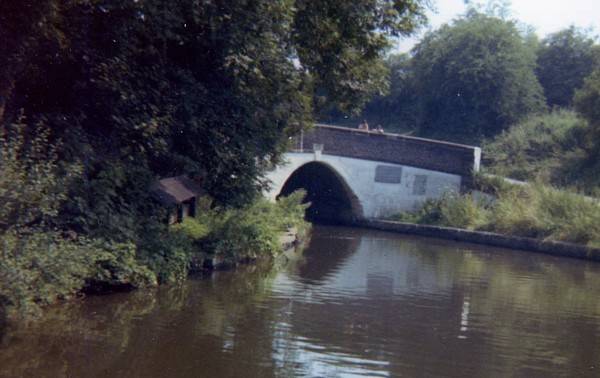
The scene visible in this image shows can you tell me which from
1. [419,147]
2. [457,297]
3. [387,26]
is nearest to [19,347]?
[457,297]

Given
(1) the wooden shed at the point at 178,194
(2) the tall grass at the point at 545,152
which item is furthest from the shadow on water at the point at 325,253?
(2) the tall grass at the point at 545,152

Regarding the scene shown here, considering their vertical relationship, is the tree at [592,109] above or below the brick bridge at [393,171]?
above

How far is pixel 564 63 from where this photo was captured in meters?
42.3

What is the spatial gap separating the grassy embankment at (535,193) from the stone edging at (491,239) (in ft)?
1.29

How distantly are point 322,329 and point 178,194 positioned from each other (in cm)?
474

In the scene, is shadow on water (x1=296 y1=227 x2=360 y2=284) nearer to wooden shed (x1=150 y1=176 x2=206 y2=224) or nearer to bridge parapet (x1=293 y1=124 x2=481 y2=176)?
wooden shed (x1=150 y1=176 x2=206 y2=224)

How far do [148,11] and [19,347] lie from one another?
573 centimetres

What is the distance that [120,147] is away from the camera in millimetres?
12586

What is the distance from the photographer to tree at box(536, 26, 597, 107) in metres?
41.2

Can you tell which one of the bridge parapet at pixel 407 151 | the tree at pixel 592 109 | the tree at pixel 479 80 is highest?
the tree at pixel 479 80

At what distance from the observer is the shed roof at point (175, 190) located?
1313 cm

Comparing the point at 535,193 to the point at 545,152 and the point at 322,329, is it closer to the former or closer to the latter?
the point at 545,152

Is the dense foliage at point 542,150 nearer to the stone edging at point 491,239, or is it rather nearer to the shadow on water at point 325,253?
the stone edging at point 491,239

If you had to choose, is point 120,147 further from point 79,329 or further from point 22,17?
point 79,329
